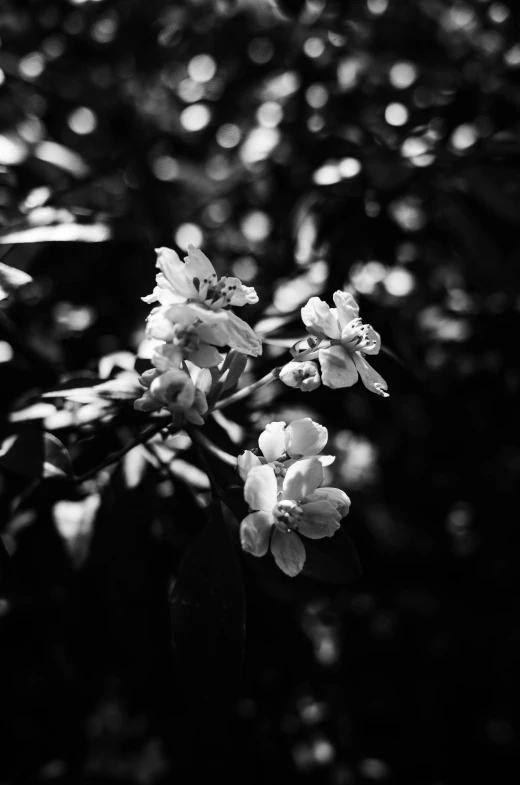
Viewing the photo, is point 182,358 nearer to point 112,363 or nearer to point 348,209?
point 112,363

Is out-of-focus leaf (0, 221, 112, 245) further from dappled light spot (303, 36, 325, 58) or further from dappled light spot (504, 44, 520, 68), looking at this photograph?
dappled light spot (504, 44, 520, 68)

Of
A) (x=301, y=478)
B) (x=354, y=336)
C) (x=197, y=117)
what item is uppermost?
(x=197, y=117)

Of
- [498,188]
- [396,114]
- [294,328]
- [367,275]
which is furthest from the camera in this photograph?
[396,114]

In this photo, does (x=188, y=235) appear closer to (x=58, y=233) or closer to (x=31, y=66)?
(x=58, y=233)

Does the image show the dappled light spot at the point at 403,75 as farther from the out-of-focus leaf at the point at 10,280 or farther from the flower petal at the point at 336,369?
the out-of-focus leaf at the point at 10,280

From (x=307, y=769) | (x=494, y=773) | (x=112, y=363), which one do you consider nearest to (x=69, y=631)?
(x=112, y=363)

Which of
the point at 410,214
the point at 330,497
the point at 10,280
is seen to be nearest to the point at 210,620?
the point at 330,497
